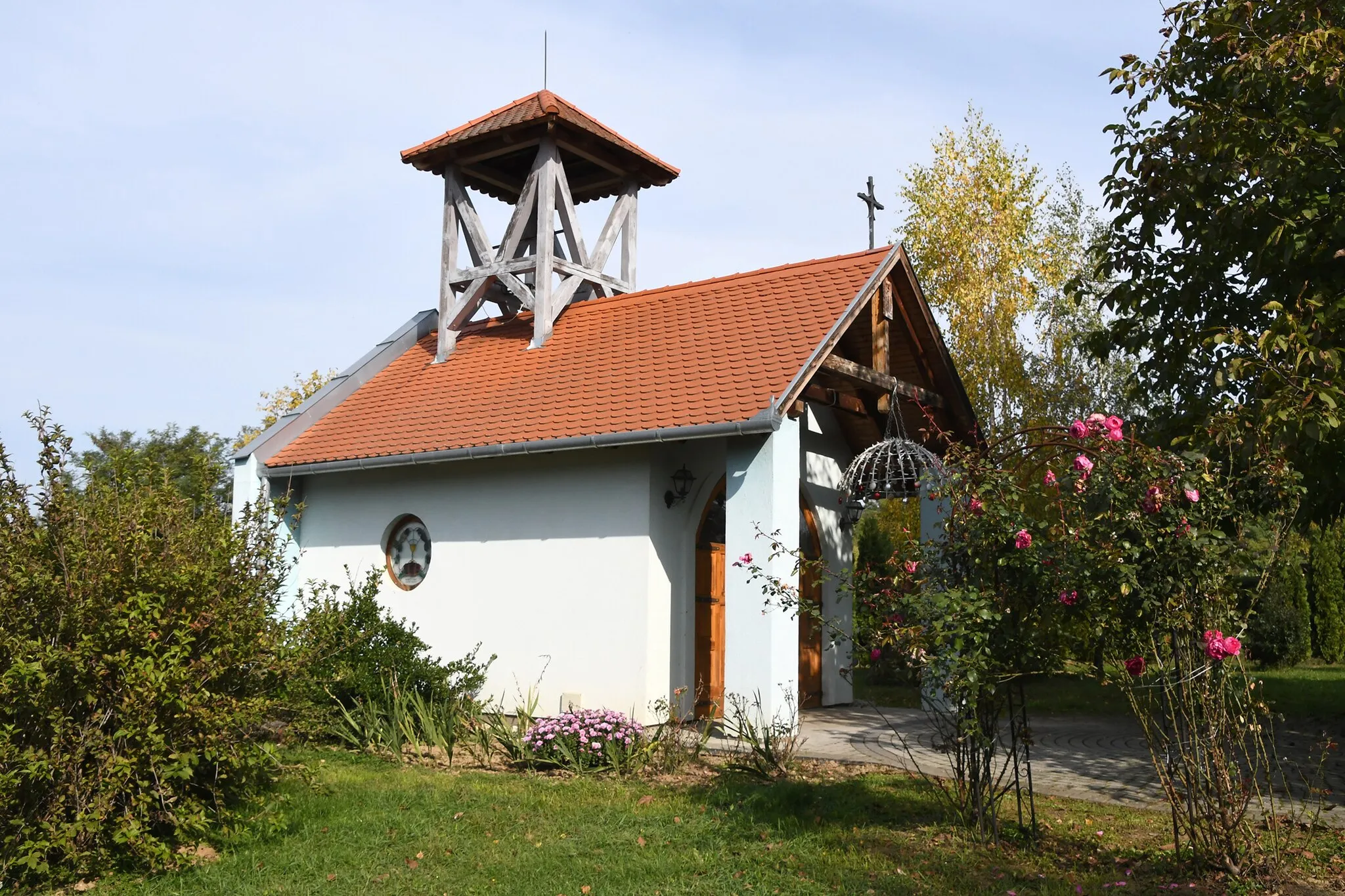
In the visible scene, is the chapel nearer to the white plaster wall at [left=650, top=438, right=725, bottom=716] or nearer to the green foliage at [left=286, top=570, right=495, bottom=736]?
the white plaster wall at [left=650, top=438, right=725, bottom=716]

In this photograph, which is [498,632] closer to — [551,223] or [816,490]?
[816,490]

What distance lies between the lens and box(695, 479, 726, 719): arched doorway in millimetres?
11250

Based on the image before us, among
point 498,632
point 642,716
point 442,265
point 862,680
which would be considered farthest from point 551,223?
point 862,680

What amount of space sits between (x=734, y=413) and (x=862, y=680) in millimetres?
8474

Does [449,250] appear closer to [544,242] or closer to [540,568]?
[544,242]

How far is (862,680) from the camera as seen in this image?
16734mm

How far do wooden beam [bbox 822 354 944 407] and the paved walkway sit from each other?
3391 millimetres

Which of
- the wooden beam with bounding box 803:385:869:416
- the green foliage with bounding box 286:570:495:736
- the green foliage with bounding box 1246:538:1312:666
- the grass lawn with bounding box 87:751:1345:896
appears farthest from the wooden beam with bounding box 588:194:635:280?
the green foliage with bounding box 1246:538:1312:666

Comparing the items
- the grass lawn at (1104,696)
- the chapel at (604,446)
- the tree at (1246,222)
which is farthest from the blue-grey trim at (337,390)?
the tree at (1246,222)

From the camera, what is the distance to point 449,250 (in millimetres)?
14984

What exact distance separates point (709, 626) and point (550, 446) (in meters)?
2.63

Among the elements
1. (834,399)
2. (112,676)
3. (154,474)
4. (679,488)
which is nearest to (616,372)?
(679,488)

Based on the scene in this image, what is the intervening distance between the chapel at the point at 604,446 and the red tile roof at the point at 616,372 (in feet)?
0.13

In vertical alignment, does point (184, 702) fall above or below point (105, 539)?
below
